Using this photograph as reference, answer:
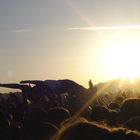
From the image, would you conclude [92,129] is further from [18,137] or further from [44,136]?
[18,137]

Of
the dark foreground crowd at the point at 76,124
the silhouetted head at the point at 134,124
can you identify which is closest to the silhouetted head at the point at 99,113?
the dark foreground crowd at the point at 76,124

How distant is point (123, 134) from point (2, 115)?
8.27 metres

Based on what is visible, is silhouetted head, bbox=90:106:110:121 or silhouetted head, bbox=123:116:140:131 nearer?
silhouetted head, bbox=123:116:140:131

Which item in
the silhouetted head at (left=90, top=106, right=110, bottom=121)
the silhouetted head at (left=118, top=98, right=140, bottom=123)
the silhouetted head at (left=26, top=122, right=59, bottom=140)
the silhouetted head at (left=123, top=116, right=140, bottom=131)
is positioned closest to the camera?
the silhouetted head at (left=123, top=116, right=140, bottom=131)

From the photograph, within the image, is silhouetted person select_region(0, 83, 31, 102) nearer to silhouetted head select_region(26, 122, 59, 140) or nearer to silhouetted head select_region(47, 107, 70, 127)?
silhouetted head select_region(47, 107, 70, 127)

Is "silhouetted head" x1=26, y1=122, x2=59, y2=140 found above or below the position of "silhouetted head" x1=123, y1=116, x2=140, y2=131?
below

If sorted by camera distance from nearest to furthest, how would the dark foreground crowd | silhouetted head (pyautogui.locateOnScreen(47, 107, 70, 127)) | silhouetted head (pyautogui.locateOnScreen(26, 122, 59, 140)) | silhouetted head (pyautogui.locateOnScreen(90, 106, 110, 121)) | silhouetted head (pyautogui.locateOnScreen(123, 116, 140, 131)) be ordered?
1. the dark foreground crowd
2. silhouetted head (pyautogui.locateOnScreen(123, 116, 140, 131))
3. silhouetted head (pyautogui.locateOnScreen(26, 122, 59, 140))
4. silhouetted head (pyautogui.locateOnScreen(47, 107, 70, 127))
5. silhouetted head (pyautogui.locateOnScreen(90, 106, 110, 121))

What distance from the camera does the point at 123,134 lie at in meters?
5.07

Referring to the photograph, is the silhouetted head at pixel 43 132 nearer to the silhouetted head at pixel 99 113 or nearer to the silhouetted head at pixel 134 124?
the silhouetted head at pixel 134 124

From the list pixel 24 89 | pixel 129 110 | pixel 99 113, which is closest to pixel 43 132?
pixel 129 110

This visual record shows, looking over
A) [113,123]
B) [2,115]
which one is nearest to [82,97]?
[2,115]

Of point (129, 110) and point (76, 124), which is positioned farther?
point (129, 110)

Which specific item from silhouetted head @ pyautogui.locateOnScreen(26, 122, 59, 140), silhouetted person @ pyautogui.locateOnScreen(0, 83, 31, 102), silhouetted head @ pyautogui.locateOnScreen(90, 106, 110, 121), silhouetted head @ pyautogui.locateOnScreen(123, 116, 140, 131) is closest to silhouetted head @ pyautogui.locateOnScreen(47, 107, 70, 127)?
silhouetted head @ pyautogui.locateOnScreen(90, 106, 110, 121)

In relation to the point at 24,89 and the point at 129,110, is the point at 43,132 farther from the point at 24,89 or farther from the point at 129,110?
the point at 24,89
